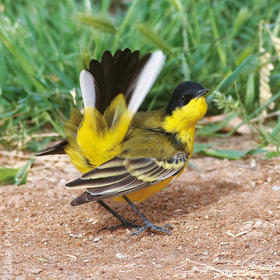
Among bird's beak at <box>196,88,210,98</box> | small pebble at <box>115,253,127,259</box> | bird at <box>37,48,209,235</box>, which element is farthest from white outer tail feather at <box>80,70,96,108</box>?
small pebble at <box>115,253,127,259</box>

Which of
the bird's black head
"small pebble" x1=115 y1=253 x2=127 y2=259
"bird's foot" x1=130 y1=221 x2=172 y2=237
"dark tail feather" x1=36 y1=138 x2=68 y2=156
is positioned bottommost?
"bird's foot" x1=130 y1=221 x2=172 y2=237

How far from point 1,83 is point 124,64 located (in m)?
1.82

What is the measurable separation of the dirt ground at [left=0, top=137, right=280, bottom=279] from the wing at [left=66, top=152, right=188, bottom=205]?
0.35m

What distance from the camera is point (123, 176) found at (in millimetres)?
2992

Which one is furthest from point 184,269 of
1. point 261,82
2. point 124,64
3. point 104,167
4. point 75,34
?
point 75,34

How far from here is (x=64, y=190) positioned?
3828 millimetres

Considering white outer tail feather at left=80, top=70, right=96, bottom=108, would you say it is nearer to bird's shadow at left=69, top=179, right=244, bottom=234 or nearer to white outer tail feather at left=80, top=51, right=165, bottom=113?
white outer tail feather at left=80, top=51, right=165, bottom=113

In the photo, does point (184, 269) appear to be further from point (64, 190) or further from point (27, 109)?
point (27, 109)

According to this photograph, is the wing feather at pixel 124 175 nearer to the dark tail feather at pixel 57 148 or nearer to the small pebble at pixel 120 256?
the small pebble at pixel 120 256

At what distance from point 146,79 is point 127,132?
1.22 ft

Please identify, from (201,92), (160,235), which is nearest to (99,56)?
(201,92)

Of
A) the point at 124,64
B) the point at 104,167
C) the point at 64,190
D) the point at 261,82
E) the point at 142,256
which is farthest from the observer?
the point at 261,82

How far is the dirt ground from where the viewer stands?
2516 mm

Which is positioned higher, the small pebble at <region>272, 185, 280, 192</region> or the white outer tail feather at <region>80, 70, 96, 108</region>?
the white outer tail feather at <region>80, 70, 96, 108</region>
